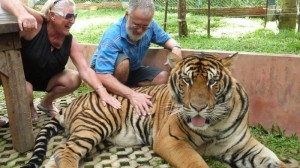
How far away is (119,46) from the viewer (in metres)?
3.69

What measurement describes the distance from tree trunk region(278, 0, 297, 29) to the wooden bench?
228 inches

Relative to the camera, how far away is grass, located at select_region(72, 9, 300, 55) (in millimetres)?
5264

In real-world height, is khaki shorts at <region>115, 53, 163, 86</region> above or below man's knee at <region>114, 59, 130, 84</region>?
below

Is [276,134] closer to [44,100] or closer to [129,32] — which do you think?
[129,32]

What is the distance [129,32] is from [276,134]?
1.68 meters

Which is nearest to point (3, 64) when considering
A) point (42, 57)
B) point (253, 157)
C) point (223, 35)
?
point (42, 57)

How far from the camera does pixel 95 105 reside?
332cm

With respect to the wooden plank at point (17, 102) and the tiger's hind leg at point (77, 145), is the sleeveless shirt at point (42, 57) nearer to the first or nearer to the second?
the wooden plank at point (17, 102)

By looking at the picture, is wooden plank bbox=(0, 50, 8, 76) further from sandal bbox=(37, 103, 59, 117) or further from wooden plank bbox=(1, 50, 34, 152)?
sandal bbox=(37, 103, 59, 117)

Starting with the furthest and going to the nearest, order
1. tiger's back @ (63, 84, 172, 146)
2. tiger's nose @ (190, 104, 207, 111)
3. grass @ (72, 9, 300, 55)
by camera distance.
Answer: grass @ (72, 9, 300, 55), tiger's back @ (63, 84, 172, 146), tiger's nose @ (190, 104, 207, 111)

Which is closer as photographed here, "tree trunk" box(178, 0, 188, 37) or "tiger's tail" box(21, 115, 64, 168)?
"tiger's tail" box(21, 115, 64, 168)

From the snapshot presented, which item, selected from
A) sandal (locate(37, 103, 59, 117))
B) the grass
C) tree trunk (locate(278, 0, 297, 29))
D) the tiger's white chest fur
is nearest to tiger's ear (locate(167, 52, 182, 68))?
the tiger's white chest fur

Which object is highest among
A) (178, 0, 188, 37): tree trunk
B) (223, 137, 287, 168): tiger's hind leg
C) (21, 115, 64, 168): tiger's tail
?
(178, 0, 188, 37): tree trunk

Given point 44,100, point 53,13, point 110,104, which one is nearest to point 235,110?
point 110,104
